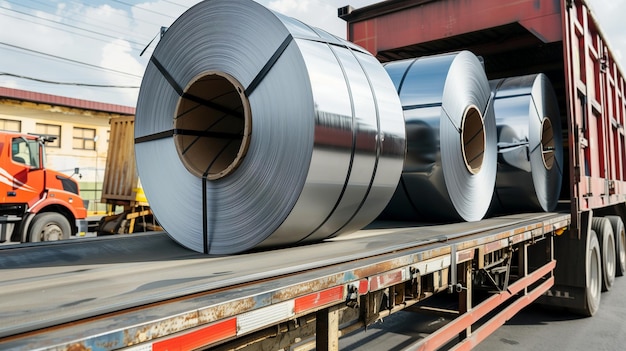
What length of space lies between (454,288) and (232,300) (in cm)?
169

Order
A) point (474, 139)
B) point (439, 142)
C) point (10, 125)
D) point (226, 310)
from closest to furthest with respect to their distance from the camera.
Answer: point (226, 310) → point (439, 142) → point (474, 139) → point (10, 125)

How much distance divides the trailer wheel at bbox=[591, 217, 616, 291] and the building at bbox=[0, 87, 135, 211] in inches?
592

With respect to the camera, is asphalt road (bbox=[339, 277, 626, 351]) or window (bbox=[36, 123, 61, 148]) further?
window (bbox=[36, 123, 61, 148])

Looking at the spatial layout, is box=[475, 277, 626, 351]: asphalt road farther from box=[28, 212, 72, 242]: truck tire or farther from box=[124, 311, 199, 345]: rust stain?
box=[28, 212, 72, 242]: truck tire

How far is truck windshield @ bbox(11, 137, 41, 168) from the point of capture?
880 cm

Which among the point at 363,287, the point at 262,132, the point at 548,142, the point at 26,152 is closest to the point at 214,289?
the point at 363,287

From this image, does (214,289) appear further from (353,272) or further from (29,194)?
(29,194)

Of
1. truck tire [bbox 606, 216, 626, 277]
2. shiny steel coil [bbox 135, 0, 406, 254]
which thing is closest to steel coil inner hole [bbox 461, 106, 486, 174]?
shiny steel coil [bbox 135, 0, 406, 254]

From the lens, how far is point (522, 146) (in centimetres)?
456

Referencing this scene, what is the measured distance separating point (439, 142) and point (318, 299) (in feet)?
7.60

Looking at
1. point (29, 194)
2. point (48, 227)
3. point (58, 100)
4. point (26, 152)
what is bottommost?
point (48, 227)

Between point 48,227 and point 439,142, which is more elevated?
point 439,142

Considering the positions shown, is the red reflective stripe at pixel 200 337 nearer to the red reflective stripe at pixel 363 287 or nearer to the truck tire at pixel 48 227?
the red reflective stripe at pixel 363 287

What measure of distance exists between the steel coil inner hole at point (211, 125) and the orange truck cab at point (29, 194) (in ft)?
25.2
